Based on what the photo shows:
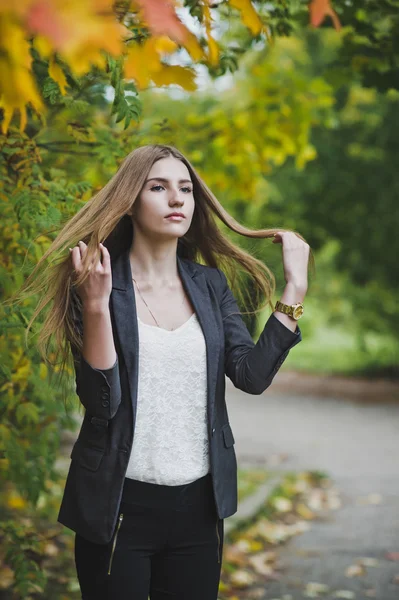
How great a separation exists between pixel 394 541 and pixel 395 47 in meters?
3.52

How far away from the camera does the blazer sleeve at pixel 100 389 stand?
2.19 metres

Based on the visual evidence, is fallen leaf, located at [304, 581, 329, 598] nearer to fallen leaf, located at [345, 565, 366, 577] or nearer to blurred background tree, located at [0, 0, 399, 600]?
fallen leaf, located at [345, 565, 366, 577]

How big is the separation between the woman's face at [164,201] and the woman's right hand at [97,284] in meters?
0.30

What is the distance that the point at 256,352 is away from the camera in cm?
234

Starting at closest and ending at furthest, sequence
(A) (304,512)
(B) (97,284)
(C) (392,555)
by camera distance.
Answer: (B) (97,284)
(C) (392,555)
(A) (304,512)

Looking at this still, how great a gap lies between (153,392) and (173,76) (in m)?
0.98

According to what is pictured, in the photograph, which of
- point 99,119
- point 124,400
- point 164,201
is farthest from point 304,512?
point 164,201

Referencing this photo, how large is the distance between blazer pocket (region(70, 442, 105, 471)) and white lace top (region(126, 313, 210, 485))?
10cm

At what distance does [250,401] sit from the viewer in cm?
1286

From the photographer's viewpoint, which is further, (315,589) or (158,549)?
(315,589)

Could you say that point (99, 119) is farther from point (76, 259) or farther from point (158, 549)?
point (158, 549)

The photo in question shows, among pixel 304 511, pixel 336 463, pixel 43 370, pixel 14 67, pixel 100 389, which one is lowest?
pixel 336 463

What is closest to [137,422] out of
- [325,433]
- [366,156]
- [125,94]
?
[125,94]

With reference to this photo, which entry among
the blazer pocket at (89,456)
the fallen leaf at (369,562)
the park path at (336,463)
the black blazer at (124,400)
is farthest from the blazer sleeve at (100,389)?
the fallen leaf at (369,562)
